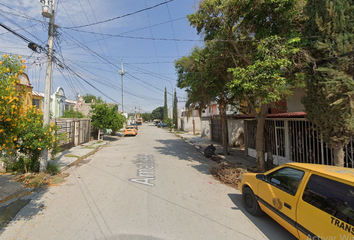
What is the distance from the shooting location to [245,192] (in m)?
4.53

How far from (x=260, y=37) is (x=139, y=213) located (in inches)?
279

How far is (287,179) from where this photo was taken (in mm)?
3391

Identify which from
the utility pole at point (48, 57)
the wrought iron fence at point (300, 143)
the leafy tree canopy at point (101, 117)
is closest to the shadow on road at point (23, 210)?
the utility pole at point (48, 57)

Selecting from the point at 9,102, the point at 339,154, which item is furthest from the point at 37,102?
the point at 339,154

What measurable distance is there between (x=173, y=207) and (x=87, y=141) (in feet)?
53.4

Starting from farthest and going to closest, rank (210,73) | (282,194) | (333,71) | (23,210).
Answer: (210,73) → (23,210) → (333,71) → (282,194)

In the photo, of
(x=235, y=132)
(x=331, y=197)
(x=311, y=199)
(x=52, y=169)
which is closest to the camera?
(x=331, y=197)

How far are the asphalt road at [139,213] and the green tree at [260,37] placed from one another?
333cm

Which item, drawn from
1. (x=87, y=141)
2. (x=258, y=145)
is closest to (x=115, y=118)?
(x=87, y=141)

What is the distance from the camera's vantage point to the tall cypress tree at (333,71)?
163 inches

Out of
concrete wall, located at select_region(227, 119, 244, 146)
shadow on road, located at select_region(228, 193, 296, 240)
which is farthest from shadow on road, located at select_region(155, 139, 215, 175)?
shadow on road, located at select_region(228, 193, 296, 240)

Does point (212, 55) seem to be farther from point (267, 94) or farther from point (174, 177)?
point (174, 177)

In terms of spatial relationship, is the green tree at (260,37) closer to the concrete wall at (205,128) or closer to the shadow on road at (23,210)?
the shadow on road at (23,210)

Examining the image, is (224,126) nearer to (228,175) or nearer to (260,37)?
(228,175)
